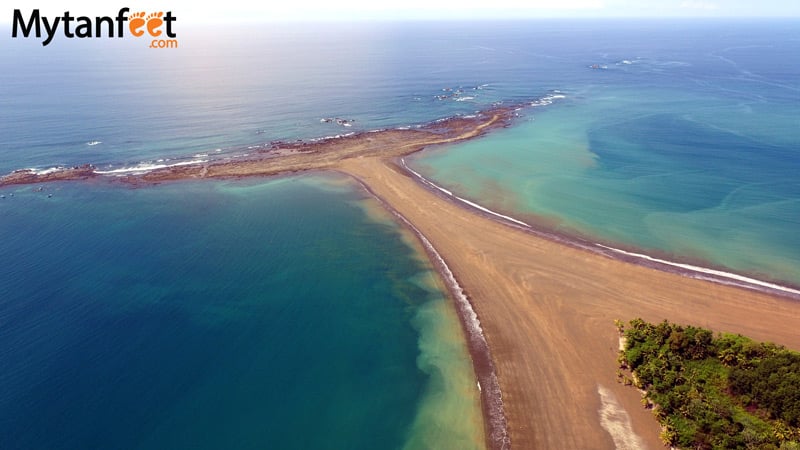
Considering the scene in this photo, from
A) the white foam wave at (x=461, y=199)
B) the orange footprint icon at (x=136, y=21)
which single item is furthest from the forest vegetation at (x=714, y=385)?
the orange footprint icon at (x=136, y=21)

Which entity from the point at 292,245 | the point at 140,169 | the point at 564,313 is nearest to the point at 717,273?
the point at 564,313

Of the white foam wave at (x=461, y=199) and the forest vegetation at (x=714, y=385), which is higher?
the white foam wave at (x=461, y=199)

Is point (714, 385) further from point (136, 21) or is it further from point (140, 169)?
point (136, 21)

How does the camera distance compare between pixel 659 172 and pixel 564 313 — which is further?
pixel 659 172

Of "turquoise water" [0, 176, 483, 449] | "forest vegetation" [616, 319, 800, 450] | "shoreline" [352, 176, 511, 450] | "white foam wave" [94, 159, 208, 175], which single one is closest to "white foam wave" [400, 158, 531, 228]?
"shoreline" [352, 176, 511, 450]

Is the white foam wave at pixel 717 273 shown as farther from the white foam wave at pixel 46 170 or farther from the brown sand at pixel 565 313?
the white foam wave at pixel 46 170

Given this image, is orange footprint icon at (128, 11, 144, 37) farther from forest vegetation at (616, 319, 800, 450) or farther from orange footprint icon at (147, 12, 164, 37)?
forest vegetation at (616, 319, 800, 450)
